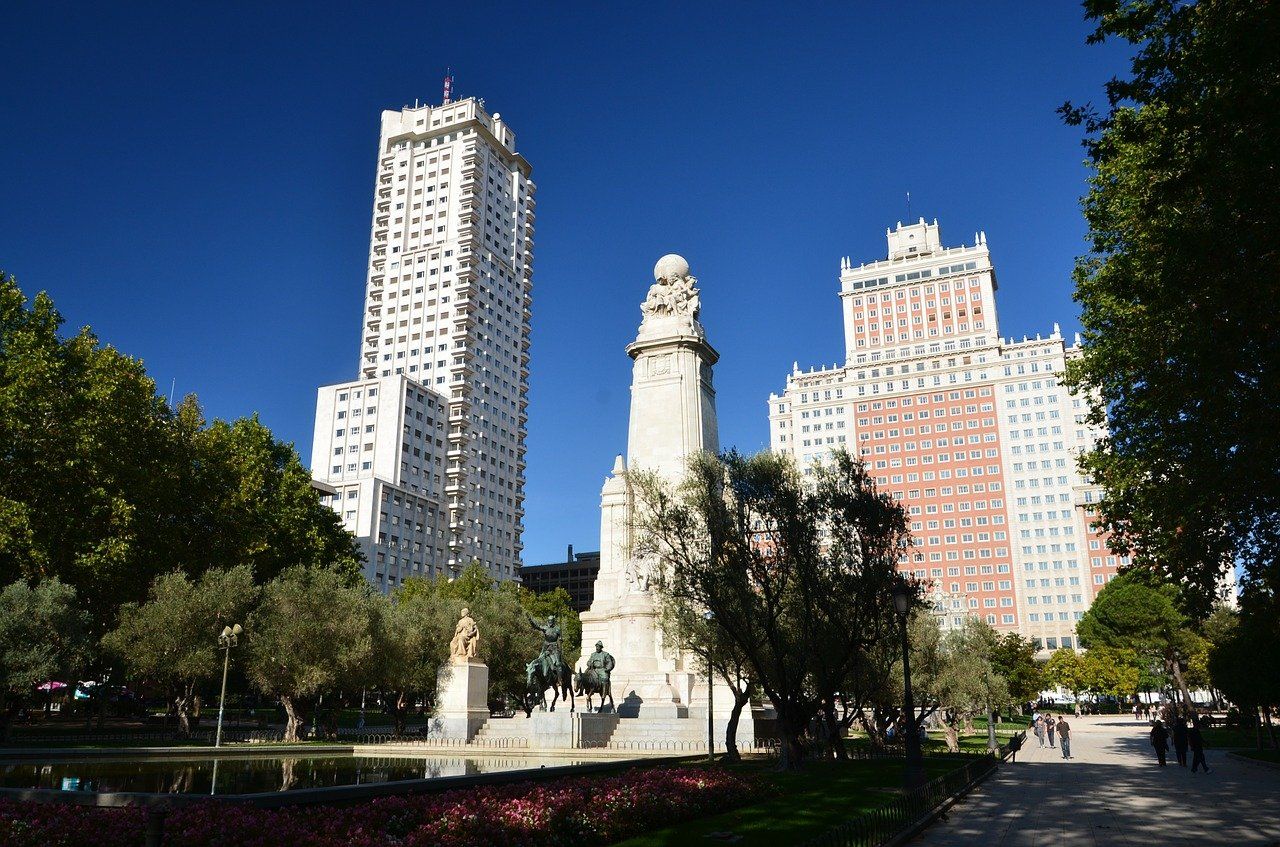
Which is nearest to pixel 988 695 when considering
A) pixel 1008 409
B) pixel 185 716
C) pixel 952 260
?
pixel 185 716

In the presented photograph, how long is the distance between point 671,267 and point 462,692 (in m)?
26.2

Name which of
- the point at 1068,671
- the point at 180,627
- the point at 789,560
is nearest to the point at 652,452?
the point at 789,560

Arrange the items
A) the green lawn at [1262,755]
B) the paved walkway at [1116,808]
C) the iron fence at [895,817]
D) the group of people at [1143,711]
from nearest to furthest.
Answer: the iron fence at [895,817] < the paved walkway at [1116,808] < the green lawn at [1262,755] < the group of people at [1143,711]

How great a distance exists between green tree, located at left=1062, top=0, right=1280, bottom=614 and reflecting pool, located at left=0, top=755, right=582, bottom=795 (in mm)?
16637

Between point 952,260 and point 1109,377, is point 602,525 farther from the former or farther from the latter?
point 952,260

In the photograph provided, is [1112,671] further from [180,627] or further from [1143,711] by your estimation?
[180,627]

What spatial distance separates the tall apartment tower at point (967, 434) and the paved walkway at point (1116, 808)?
8785 cm

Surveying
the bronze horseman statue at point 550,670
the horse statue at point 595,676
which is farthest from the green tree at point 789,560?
the bronze horseman statue at point 550,670

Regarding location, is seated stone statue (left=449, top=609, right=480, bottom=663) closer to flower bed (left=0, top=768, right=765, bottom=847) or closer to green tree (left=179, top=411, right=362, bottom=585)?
green tree (left=179, top=411, right=362, bottom=585)

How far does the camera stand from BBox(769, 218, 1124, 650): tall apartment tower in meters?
118

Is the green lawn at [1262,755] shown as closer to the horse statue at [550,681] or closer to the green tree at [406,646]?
the horse statue at [550,681]

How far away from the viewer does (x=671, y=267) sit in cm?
4962

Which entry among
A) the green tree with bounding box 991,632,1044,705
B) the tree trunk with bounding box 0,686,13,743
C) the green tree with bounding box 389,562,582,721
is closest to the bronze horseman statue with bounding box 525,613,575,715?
the green tree with bounding box 389,562,582,721

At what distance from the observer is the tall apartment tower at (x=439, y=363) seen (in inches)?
3952
